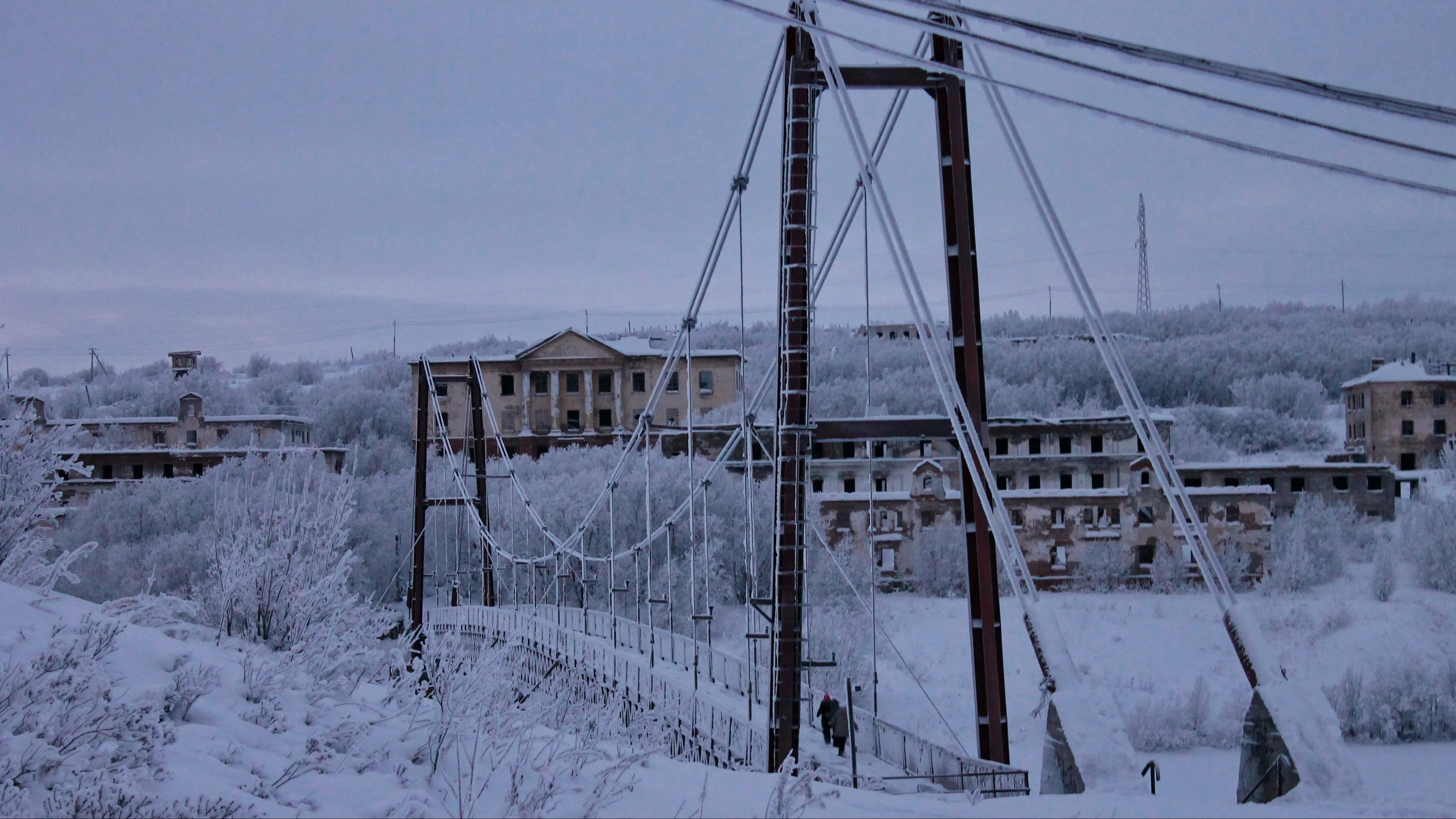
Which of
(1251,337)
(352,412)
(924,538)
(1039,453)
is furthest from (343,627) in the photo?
(1251,337)

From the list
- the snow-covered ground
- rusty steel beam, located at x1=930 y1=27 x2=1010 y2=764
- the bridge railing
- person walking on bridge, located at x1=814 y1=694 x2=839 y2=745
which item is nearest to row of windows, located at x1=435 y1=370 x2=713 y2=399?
the bridge railing

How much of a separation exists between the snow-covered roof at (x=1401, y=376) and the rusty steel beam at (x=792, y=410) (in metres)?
48.6

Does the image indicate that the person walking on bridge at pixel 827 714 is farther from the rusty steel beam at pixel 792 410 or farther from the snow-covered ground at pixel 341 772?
the snow-covered ground at pixel 341 772

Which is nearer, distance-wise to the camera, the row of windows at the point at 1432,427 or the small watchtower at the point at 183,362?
the row of windows at the point at 1432,427

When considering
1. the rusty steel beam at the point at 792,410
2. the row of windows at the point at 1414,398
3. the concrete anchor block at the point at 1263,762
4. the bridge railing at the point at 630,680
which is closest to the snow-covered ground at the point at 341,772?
the concrete anchor block at the point at 1263,762

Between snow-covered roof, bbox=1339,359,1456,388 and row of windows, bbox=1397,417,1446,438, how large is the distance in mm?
1699

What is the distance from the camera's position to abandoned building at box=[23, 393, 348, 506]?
4866 centimetres

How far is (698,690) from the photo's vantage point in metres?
17.4

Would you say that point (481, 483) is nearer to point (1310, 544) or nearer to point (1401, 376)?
point (1310, 544)

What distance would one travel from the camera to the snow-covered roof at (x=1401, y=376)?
50.8 m

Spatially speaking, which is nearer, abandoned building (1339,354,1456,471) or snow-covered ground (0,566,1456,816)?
snow-covered ground (0,566,1456,816)

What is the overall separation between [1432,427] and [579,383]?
36.1 m

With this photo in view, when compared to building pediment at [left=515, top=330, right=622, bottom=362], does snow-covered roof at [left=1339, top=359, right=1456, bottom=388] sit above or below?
below

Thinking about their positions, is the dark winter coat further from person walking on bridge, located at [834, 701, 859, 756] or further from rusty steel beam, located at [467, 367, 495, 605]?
rusty steel beam, located at [467, 367, 495, 605]
